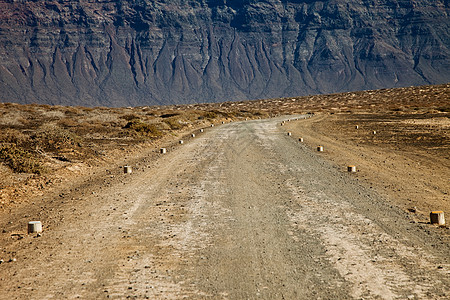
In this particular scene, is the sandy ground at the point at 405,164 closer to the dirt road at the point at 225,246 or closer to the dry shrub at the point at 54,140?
the dirt road at the point at 225,246

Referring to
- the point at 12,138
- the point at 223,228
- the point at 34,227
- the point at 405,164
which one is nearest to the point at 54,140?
the point at 12,138

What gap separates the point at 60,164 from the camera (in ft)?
56.2

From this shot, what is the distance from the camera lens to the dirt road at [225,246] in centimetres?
625

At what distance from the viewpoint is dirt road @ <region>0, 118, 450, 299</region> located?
20.5 ft

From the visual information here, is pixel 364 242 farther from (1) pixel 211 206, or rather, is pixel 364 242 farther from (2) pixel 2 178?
(2) pixel 2 178

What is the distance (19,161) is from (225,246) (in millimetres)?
10151

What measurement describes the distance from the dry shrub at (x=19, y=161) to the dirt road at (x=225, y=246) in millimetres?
2651

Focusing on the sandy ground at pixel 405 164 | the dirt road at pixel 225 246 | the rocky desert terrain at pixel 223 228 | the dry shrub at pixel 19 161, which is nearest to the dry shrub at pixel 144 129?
the sandy ground at pixel 405 164

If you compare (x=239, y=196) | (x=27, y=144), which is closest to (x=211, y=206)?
(x=239, y=196)

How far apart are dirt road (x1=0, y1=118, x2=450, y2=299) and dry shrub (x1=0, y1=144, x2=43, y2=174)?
2651mm

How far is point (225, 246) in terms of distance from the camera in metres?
7.89

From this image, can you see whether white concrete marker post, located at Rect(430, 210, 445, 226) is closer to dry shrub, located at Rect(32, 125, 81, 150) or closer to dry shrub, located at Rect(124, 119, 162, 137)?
dry shrub, located at Rect(32, 125, 81, 150)

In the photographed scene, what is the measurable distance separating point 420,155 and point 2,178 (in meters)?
15.6

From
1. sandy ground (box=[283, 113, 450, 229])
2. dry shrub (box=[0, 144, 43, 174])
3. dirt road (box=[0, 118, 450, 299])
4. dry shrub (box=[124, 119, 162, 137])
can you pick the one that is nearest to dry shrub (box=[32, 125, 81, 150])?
dry shrub (box=[0, 144, 43, 174])
